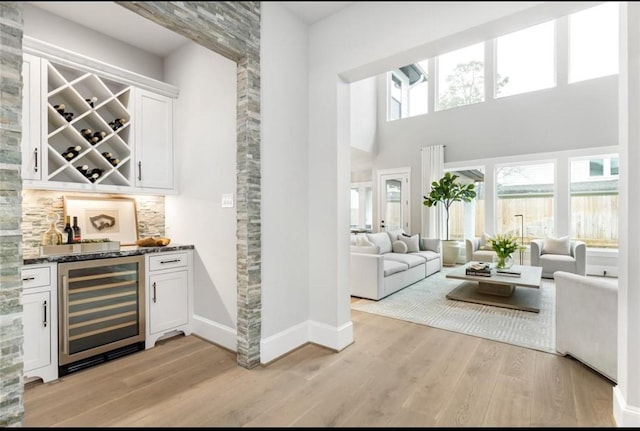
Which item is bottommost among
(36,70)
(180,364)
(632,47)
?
(180,364)

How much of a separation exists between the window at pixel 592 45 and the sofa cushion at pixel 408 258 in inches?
174

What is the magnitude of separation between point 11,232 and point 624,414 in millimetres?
3110

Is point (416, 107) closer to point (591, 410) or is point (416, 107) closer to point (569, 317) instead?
point (569, 317)

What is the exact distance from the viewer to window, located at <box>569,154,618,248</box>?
5.41m

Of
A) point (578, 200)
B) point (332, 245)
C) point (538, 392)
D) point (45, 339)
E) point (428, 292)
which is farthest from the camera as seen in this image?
point (578, 200)

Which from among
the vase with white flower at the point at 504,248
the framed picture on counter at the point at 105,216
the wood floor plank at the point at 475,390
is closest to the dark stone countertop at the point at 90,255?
the framed picture on counter at the point at 105,216

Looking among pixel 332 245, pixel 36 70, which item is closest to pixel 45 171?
pixel 36 70

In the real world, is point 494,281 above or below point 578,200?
below

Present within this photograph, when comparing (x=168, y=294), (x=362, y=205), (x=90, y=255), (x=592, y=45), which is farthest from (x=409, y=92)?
(x=90, y=255)

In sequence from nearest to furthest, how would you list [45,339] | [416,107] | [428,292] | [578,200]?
[45,339]
[428,292]
[578,200]
[416,107]

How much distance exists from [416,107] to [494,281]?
5066mm

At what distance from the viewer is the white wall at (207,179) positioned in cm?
261

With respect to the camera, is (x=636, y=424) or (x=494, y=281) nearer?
(x=636, y=424)

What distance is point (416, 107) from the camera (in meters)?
7.45
